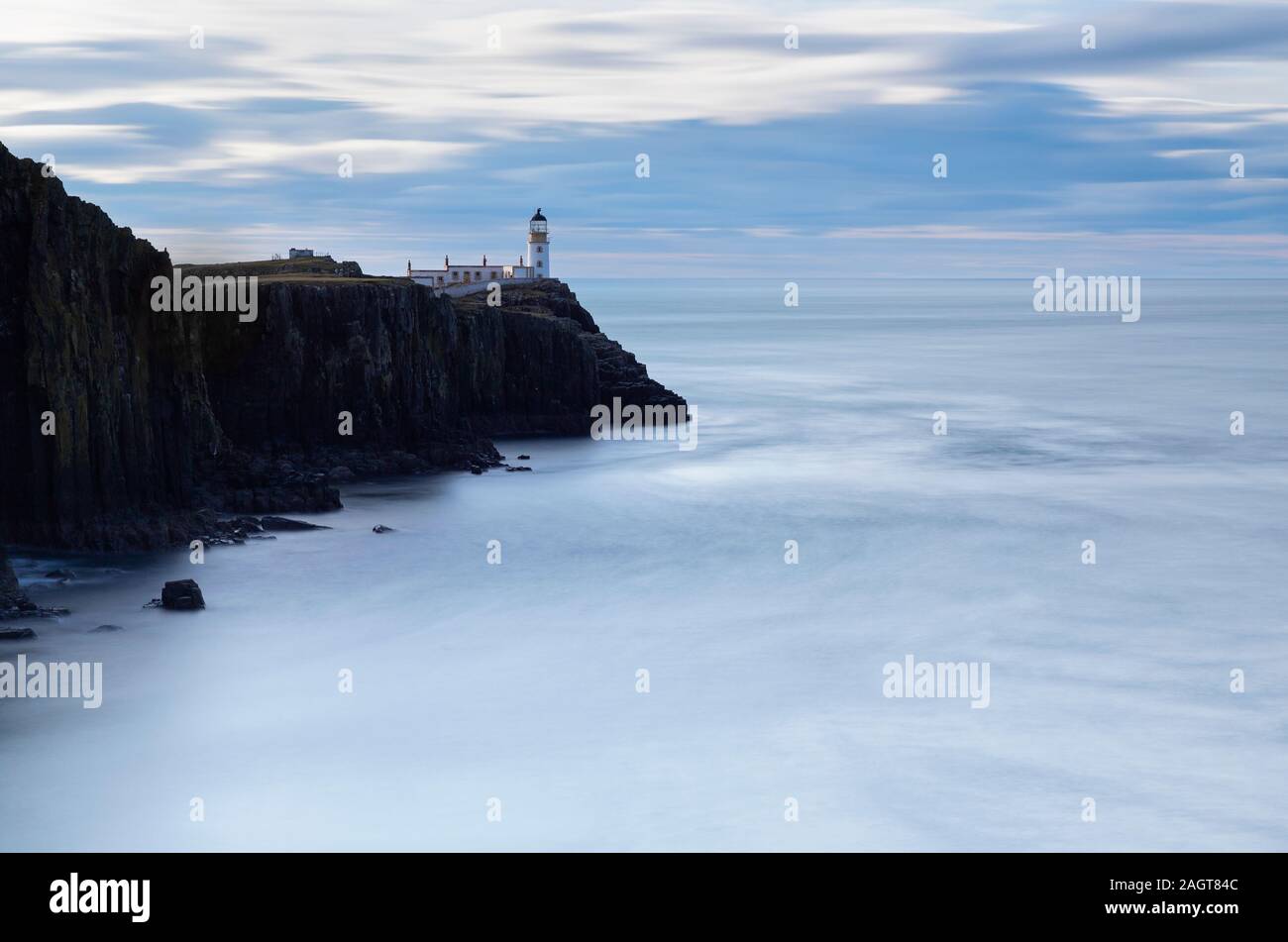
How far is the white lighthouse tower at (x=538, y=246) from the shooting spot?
102 m

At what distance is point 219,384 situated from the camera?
194 ft

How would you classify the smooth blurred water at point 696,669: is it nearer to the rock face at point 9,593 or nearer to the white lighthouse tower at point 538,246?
the rock face at point 9,593

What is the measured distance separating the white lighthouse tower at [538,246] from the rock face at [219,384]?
2346 centimetres

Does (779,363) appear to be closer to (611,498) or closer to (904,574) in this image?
(611,498)

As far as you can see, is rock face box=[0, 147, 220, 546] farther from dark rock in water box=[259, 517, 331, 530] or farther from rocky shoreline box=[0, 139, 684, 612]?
dark rock in water box=[259, 517, 331, 530]

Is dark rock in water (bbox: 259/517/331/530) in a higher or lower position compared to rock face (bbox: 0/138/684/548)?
lower

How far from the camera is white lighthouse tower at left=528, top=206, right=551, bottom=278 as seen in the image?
333 ft

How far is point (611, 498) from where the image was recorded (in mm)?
56594

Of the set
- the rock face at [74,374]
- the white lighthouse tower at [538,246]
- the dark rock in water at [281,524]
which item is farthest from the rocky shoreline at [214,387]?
the white lighthouse tower at [538,246]

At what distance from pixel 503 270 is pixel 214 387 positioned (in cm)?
3842

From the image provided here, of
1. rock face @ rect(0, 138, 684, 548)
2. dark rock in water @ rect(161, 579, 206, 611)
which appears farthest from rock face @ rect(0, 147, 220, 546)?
dark rock in water @ rect(161, 579, 206, 611)

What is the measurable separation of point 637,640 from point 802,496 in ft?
70.9

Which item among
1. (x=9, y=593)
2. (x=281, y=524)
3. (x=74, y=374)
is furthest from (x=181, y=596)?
(x=281, y=524)

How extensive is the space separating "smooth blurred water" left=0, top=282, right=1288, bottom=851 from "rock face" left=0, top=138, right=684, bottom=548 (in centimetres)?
281
